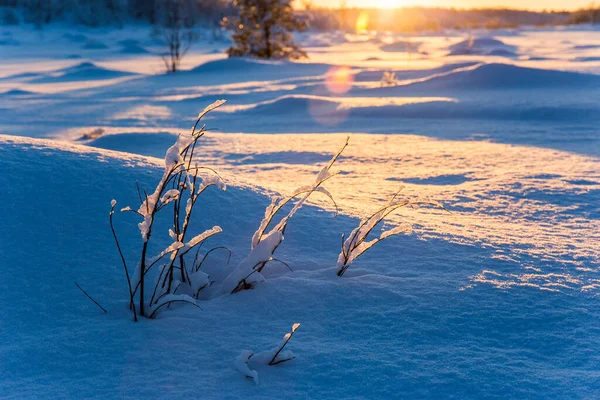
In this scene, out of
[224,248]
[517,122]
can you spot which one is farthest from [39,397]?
[517,122]

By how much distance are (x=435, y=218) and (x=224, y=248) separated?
2.95ft

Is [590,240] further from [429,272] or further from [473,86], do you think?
[473,86]

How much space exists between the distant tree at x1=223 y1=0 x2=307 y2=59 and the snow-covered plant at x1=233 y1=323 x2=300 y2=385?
1194 centimetres

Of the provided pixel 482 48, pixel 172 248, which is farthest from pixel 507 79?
pixel 482 48

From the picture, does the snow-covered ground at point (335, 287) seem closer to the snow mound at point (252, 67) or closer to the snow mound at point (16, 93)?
the snow mound at point (16, 93)

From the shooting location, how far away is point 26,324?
134 cm

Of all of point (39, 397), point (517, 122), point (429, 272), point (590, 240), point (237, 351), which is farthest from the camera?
point (517, 122)

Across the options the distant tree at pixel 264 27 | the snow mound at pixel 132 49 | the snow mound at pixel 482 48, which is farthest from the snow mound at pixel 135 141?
the snow mound at pixel 132 49

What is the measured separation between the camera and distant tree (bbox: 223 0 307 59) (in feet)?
41.2

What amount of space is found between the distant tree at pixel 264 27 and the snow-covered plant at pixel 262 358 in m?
11.9

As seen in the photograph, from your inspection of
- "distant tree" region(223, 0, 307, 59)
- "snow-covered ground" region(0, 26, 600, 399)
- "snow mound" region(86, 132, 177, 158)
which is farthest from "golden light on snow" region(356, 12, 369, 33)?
"snow-covered ground" region(0, 26, 600, 399)

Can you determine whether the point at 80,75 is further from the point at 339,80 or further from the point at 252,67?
the point at 339,80

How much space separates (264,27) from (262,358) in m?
12.4

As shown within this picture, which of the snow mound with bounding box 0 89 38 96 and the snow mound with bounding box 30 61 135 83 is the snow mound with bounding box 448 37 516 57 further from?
the snow mound with bounding box 0 89 38 96
